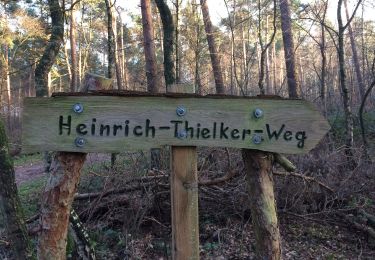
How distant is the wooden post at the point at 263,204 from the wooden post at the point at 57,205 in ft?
3.72

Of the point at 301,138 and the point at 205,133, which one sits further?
the point at 301,138

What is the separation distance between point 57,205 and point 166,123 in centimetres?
88

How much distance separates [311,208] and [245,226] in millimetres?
1085

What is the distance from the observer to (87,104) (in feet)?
7.45

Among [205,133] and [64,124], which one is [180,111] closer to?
[205,133]

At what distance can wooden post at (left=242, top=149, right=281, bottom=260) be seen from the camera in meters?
2.59

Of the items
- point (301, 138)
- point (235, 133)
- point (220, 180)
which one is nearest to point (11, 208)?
point (235, 133)

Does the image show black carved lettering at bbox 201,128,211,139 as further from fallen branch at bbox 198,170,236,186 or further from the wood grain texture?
fallen branch at bbox 198,170,236,186

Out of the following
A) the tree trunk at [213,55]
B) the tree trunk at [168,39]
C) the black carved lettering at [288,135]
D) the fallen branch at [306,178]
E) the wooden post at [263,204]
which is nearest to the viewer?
the black carved lettering at [288,135]

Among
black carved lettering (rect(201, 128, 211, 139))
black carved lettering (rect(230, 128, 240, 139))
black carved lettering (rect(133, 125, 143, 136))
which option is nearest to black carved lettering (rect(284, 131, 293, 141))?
black carved lettering (rect(230, 128, 240, 139))

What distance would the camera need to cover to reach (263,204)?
8.59 feet

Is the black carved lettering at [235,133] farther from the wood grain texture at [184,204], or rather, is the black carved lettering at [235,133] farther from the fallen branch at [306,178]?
the fallen branch at [306,178]

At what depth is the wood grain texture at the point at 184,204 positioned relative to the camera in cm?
236

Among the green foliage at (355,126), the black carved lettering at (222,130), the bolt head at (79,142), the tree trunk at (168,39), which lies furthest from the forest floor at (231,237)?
the green foliage at (355,126)
